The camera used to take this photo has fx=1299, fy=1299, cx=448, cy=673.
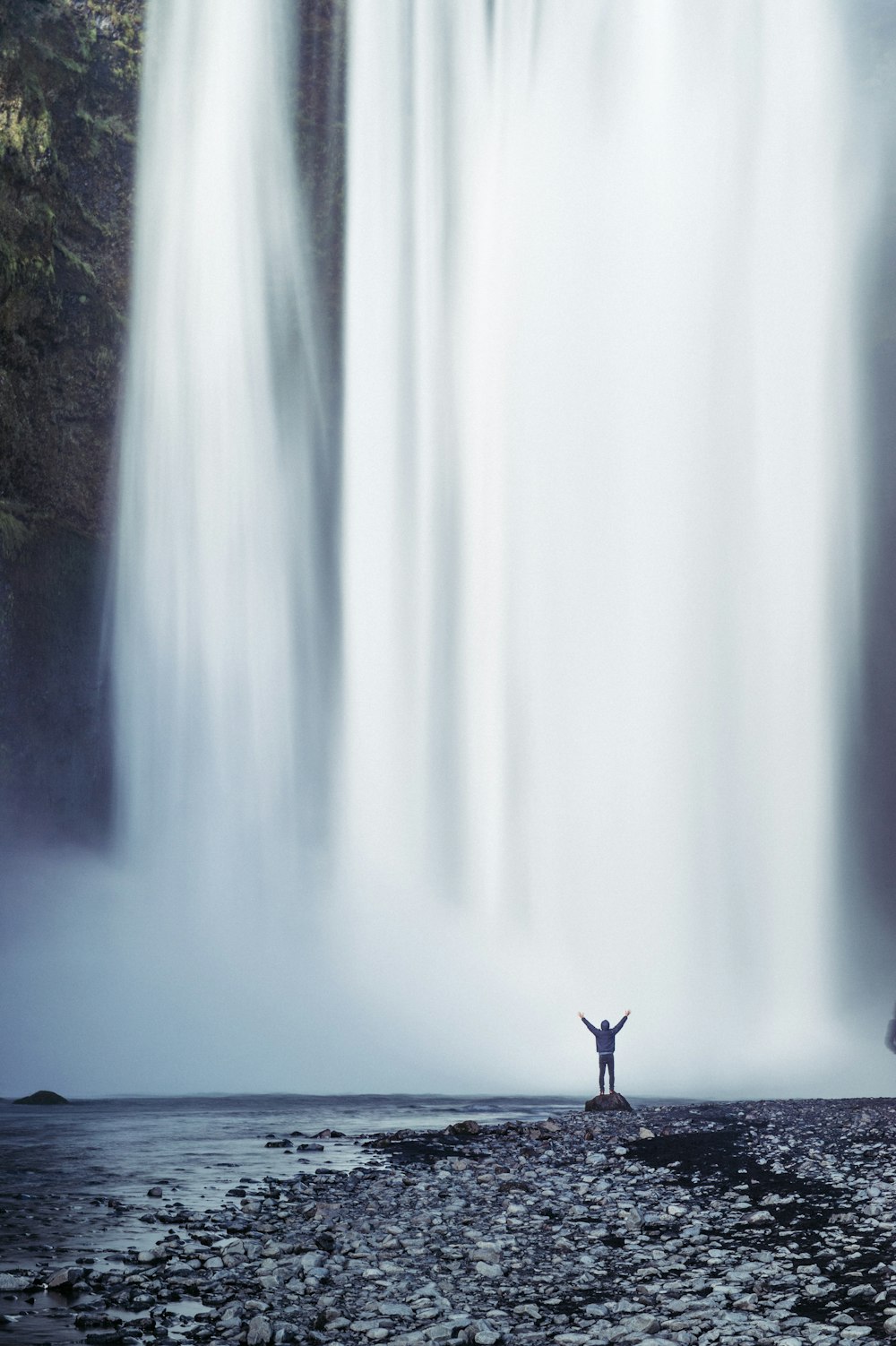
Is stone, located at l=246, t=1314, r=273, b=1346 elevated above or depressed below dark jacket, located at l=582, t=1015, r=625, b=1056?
below

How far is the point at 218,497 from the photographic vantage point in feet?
110

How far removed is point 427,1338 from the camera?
698cm

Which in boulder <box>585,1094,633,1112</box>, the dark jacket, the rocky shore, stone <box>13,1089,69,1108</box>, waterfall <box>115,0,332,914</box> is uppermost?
waterfall <box>115,0,332,914</box>

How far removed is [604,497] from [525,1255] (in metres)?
26.8

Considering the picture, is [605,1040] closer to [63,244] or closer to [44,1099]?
[44,1099]

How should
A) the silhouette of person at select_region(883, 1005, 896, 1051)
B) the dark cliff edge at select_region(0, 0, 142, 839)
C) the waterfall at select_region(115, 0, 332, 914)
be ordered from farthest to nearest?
the waterfall at select_region(115, 0, 332, 914) → the dark cliff edge at select_region(0, 0, 142, 839) → the silhouette of person at select_region(883, 1005, 896, 1051)

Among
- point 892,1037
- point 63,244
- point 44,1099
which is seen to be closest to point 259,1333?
point 44,1099

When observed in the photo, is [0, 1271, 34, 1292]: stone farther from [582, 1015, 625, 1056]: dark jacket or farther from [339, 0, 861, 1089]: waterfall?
[339, 0, 861, 1089]: waterfall

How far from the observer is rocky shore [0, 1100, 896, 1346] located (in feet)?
23.6

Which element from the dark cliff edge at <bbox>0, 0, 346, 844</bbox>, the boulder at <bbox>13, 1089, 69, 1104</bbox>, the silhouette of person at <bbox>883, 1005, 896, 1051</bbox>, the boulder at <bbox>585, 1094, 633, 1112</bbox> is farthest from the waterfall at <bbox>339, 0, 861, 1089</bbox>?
the boulder at <bbox>585, 1094, 633, 1112</bbox>

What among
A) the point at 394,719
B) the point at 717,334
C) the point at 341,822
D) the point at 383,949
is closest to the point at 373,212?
the point at 717,334

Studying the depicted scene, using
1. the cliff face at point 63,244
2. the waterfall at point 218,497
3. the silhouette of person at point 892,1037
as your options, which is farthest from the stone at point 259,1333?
the cliff face at point 63,244

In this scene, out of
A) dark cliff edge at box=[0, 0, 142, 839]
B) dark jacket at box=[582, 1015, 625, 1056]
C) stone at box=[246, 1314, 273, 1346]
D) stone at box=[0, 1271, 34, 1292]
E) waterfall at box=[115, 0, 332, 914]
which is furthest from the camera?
waterfall at box=[115, 0, 332, 914]

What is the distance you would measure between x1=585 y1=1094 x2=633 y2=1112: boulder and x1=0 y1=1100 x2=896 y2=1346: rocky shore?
4377mm
